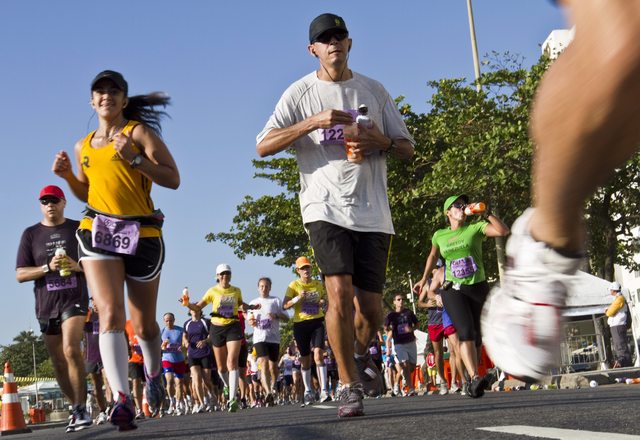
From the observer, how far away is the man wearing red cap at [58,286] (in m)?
8.72

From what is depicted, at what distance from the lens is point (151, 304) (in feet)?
20.7

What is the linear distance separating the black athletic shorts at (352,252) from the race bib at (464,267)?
3.53m

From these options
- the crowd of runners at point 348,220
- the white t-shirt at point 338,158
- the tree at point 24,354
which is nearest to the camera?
the crowd of runners at point 348,220

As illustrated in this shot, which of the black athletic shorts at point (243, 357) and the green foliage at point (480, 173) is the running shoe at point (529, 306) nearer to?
the black athletic shorts at point (243, 357)

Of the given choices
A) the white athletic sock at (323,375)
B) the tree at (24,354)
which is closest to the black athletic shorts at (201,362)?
the white athletic sock at (323,375)

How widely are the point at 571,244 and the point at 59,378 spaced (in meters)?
7.53

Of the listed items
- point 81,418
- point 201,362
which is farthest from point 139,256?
point 201,362

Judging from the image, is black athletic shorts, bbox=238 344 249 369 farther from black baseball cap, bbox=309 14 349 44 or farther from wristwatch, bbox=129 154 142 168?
wristwatch, bbox=129 154 142 168

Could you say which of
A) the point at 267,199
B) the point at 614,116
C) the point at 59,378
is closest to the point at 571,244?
the point at 614,116

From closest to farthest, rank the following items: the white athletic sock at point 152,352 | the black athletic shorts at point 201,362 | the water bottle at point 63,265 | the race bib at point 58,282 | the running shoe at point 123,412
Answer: the running shoe at point 123,412
the white athletic sock at point 152,352
the water bottle at point 63,265
the race bib at point 58,282
the black athletic shorts at point 201,362

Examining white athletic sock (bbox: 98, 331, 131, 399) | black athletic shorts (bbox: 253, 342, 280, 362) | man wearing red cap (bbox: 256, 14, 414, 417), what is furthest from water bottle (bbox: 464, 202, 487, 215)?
black athletic shorts (bbox: 253, 342, 280, 362)

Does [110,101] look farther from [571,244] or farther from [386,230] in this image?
[571,244]

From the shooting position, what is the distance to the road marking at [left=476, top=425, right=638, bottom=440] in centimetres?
327

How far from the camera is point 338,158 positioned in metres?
6.48
